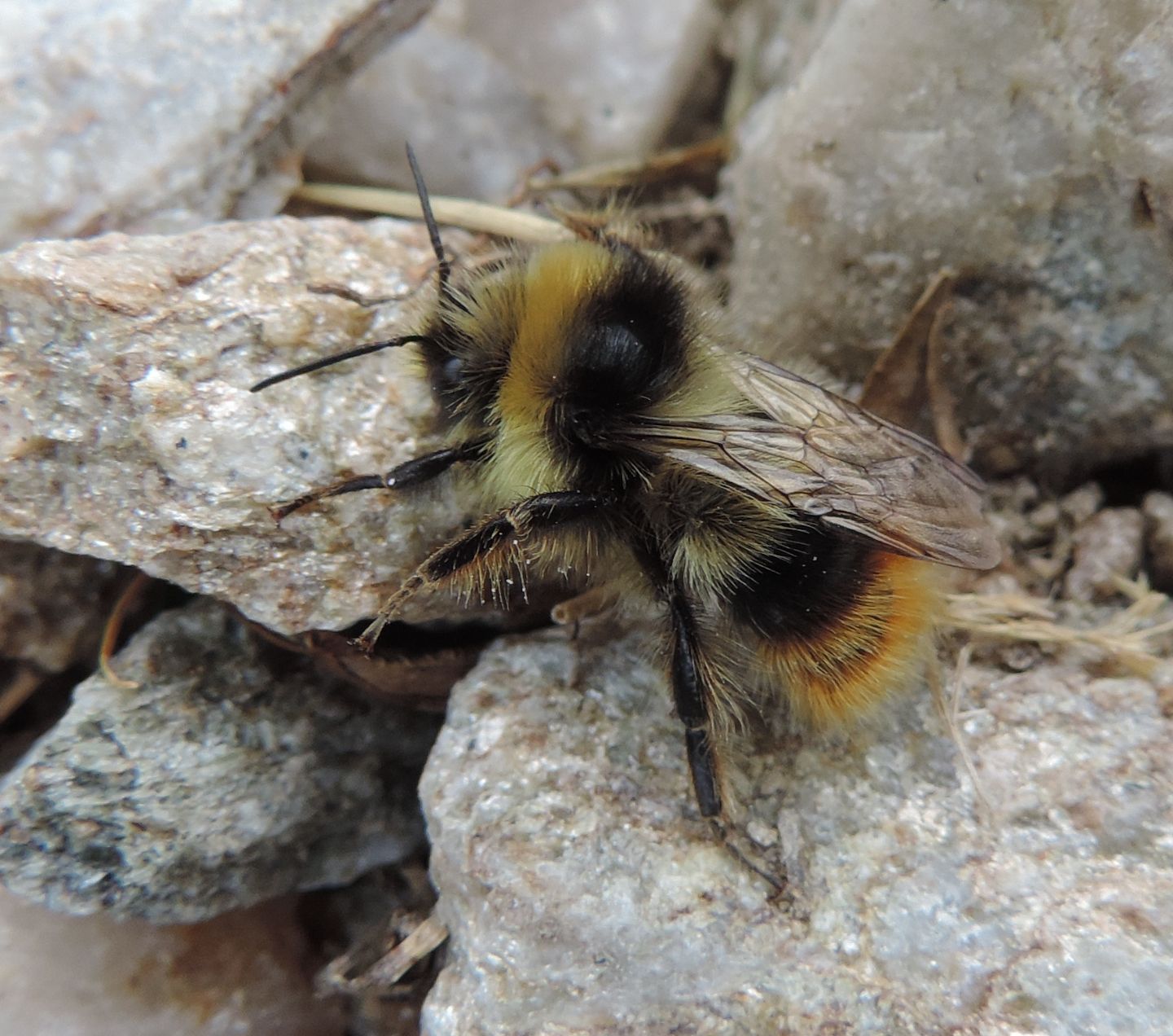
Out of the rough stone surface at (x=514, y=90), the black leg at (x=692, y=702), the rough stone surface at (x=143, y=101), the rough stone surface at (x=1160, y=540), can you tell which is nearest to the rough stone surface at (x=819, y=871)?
the black leg at (x=692, y=702)

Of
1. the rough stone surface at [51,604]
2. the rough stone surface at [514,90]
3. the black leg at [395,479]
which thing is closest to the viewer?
the black leg at [395,479]

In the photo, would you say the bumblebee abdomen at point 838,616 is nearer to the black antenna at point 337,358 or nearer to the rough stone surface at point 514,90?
the black antenna at point 337,358

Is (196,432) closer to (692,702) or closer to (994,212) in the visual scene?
(692,702)

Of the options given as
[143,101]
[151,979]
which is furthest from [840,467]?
[143,101]

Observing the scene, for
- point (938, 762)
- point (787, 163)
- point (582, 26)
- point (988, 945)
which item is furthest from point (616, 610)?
point (582, 26)

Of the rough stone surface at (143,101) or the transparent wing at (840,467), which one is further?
the rough stone surface at (143,101)

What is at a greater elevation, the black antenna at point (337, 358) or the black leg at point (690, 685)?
the black antenna at point (337, 358)

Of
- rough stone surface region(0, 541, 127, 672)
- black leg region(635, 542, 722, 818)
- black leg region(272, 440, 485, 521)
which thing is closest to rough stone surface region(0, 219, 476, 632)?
black leg region(272, 440, 485, 521)

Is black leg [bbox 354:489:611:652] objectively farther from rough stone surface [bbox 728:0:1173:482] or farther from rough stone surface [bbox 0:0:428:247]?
rough stone surface [bbox 0:0:428:247]
